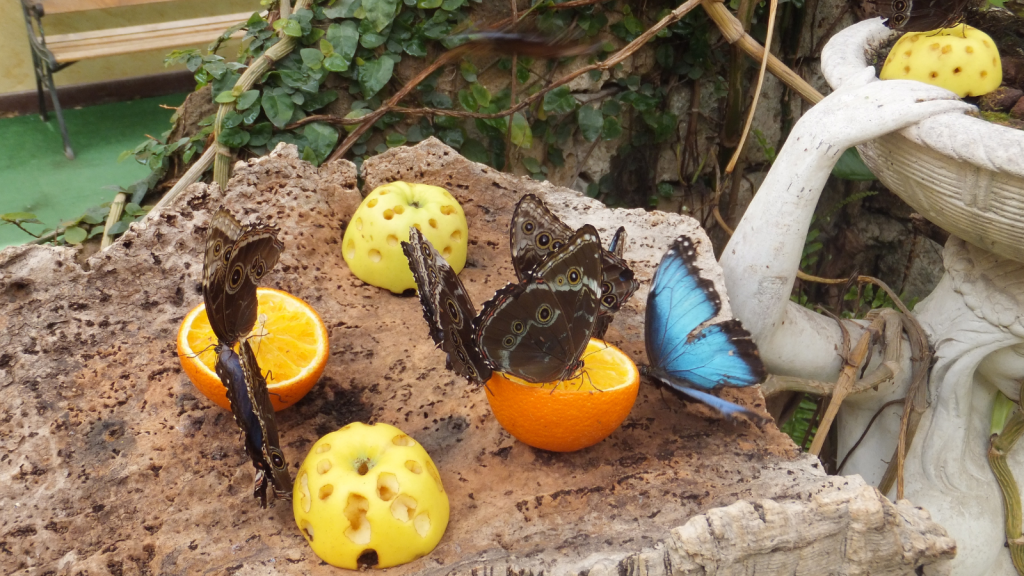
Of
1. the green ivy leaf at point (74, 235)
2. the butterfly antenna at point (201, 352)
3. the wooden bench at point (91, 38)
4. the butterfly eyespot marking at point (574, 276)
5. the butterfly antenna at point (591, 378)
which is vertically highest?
the butterfly eyespot marking at point (574, 276)

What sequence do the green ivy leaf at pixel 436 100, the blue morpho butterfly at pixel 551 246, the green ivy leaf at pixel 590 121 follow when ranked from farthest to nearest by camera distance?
the green ivy leaf at pixel 590 121
the green ivy leaf at pixel 436 100
the blue morpho butterfly at pixel 551 246

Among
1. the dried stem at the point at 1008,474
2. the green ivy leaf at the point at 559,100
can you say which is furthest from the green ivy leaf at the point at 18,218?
the dried stem at the point at 1008,474

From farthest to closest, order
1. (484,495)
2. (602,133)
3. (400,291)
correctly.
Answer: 1. (602,133)
2. (400,291)
3. (484,495)

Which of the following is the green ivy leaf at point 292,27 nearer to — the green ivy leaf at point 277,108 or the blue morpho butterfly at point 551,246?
the green ivy leaf at point 277,108

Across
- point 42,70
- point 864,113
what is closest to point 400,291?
point 864,113

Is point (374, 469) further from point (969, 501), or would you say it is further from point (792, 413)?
point (792, 413)

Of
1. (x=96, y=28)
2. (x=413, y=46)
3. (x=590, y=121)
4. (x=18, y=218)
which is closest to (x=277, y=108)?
(x=413, y=46)
